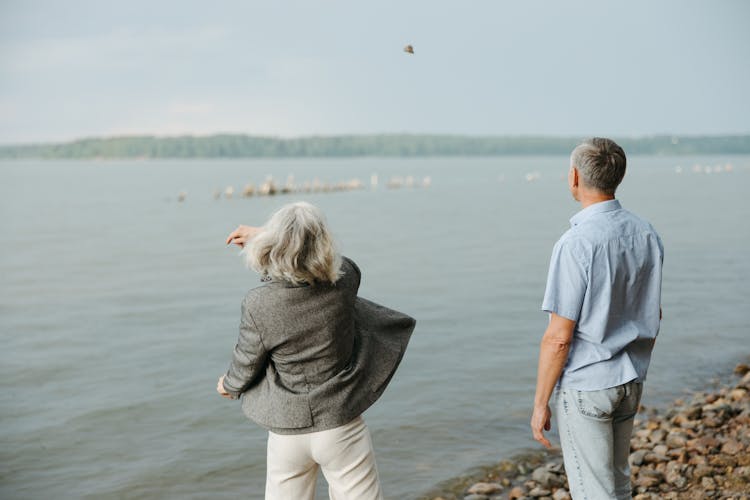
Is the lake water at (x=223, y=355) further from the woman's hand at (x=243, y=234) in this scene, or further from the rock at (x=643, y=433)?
the woman's hand at (x=243, y=234)

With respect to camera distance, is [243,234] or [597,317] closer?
[597,317]

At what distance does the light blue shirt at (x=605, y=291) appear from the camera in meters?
3.12

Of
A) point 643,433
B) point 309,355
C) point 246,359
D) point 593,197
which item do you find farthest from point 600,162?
point 643,433

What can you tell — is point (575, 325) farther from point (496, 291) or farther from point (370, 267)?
point (370, 267)

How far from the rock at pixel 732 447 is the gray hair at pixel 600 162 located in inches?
158

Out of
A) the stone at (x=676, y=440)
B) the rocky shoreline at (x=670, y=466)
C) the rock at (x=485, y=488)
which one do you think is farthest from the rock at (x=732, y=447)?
the rock at (x=485, y=488)

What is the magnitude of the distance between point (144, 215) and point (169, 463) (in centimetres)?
4631

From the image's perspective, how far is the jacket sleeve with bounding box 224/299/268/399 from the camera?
3.20 m

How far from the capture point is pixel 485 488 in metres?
6.49

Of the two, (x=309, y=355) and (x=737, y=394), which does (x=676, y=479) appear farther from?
(x=309, y=355)

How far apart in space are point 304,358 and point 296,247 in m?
0.50

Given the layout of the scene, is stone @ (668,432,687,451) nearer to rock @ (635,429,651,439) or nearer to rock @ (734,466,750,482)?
rock @ (635,429,651,439)

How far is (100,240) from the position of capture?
35.8 metres

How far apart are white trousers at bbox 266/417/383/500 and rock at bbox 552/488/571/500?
2.67 meters
